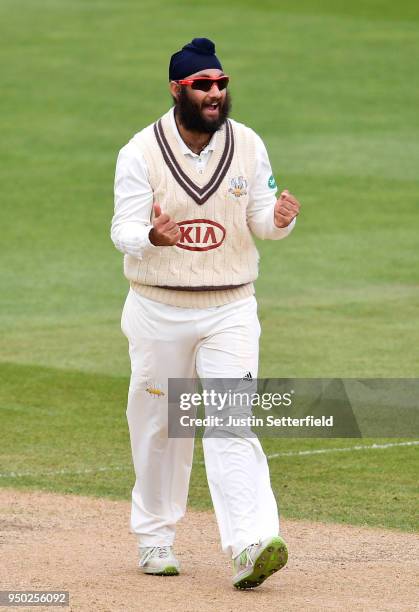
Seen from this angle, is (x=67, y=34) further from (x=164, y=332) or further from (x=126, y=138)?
(x=164, y=332)

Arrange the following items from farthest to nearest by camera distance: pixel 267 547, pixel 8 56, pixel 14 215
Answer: pixel 8 56 → pixel 14 215 → pixel 267 547

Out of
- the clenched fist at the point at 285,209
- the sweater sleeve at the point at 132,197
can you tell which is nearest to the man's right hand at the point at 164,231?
the sweater sleeve at the point at 132,197

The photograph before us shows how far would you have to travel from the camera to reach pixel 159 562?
799 cm

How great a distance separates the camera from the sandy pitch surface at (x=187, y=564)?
7.35 m

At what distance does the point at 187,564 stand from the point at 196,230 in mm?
1811

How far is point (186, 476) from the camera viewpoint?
8.19m

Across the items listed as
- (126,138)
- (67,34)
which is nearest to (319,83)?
(126,138)

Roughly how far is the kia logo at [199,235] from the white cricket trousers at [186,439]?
1.04ft

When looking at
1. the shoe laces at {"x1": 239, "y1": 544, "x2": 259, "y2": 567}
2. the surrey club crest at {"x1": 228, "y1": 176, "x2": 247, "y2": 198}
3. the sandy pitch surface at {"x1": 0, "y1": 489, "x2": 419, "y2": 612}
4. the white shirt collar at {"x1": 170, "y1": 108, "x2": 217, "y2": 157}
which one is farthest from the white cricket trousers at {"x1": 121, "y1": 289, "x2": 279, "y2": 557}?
the white shirt collar at {"x1": 170, "y1": 108, "x2": 217, "y2": 157}

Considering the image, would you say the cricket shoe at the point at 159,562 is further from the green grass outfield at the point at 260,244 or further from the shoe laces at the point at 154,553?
the green grass outfield at the point at 260,244

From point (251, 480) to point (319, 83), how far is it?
72.5 ft

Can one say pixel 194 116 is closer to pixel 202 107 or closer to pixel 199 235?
pixel 202 107

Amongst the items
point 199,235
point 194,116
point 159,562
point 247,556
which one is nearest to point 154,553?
point 159,562

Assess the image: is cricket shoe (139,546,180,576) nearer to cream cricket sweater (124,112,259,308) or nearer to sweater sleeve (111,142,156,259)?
cream cricket sweater (124,112,259,308)
